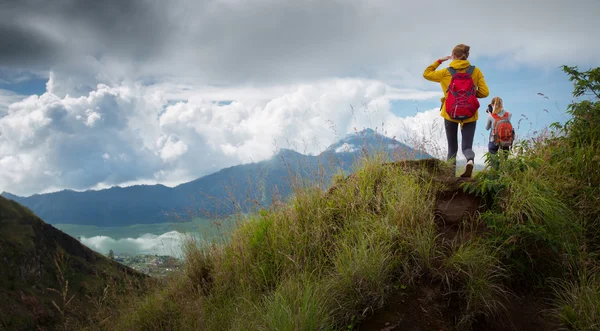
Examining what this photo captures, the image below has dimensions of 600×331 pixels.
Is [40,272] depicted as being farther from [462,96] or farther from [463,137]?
[462,96]

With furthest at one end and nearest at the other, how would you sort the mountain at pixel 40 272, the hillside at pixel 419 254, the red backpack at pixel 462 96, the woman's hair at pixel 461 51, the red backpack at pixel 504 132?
the mountain at pixel 40 272
the red backpack at pixel 504 132
the woman's hair at pixel 461 51
the red backpack at pixel 462 96
the hillside at pixel 419 254

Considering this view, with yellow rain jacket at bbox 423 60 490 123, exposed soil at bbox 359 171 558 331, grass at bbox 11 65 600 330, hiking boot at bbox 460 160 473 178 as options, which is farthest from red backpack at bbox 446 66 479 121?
exposed soil at bbox 359 171 558 331

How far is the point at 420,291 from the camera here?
4027 millimetres

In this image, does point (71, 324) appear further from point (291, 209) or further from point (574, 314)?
point (574, 314)

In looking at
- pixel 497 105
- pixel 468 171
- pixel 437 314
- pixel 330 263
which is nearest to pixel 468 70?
pixel 468 171

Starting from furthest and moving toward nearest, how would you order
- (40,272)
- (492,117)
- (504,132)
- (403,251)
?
1. (40,272)
2. (492,117)
3. (504,132)
4. (403,251)

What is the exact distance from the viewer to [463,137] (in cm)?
732

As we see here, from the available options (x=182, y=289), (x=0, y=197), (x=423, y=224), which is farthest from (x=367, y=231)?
(x=0, y=197)

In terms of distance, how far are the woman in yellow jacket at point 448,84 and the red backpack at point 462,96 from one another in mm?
189

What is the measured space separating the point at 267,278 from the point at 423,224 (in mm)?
2405

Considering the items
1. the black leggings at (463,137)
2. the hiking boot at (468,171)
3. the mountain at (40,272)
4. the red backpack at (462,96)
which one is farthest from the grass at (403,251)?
the mountain at (40,272)

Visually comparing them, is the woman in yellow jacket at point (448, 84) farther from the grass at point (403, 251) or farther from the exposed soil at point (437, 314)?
the exposed soil at point (437, 314)

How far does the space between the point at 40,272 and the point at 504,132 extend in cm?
1503

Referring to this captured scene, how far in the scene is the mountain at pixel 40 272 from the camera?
365 inches
